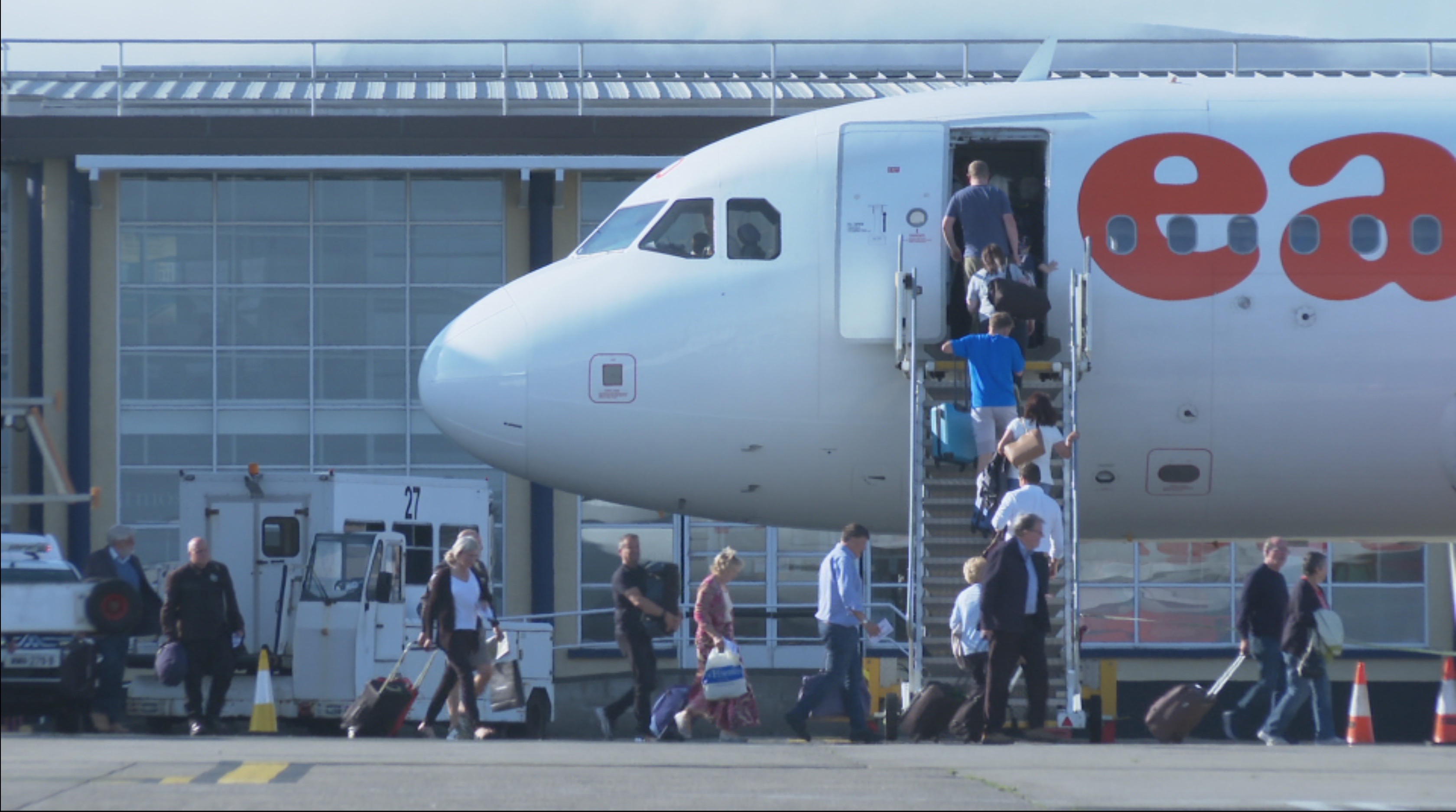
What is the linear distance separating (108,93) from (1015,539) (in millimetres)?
18143

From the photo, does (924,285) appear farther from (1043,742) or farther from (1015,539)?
(1043,742)

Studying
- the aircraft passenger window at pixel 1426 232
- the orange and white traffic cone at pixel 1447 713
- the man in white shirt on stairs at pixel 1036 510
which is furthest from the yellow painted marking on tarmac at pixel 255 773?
the orange and white traffic cone at pixel 1447 713

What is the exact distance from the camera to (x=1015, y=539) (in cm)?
1036

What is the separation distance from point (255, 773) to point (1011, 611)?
471 centimetres

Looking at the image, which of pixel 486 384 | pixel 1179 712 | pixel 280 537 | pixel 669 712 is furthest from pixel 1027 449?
pixel 280 537

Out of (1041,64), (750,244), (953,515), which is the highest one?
(1041,64)

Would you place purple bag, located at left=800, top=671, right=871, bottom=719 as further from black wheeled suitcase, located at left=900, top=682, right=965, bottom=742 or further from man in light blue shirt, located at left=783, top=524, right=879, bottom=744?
black wheeled suitcase, located at left=900, top=682, right=965, bottom=742

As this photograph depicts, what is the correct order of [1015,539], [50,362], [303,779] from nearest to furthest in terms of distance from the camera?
[303,779], [1015,539], [50,362]

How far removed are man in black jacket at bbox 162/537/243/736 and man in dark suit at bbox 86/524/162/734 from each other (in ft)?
1.13

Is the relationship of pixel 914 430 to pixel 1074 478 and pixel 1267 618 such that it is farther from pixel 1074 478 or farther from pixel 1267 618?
pixel 1267 618

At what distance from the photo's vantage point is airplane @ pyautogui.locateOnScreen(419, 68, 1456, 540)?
11609 mm

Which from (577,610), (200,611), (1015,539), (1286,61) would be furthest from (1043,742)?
(1286,61)

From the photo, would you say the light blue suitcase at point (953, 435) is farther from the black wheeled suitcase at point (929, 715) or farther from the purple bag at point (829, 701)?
the purple bag at point (829, 701)

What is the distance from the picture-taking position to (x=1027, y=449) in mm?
10852
